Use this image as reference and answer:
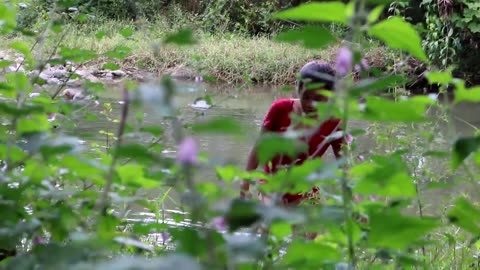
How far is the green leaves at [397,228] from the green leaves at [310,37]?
20 cm

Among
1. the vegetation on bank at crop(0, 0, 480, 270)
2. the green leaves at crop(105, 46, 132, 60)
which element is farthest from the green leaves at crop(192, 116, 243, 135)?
the green leaves at crop(105, 46, 132, 60)

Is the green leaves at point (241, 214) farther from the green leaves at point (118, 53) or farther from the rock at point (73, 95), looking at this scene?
the rock at point (73, 95)

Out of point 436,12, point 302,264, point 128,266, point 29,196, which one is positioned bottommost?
point 436,12

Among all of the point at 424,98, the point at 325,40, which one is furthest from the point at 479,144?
the point at 325,40

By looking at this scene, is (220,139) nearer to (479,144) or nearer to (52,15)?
(52,15)

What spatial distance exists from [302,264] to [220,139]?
16.6ft

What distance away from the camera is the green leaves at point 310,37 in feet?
2.75

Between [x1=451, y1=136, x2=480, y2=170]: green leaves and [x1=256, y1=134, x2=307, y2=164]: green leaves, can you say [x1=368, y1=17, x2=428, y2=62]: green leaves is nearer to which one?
[x1=451, y1=136, x2=480, y2=170]: green leaves

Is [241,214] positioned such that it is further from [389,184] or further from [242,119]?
[242,119]

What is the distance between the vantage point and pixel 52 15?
1.49 metres

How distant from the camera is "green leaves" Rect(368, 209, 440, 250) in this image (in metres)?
0.76

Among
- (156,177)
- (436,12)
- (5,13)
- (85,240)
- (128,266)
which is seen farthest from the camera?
(436,12)

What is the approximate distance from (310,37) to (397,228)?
0.23 meters

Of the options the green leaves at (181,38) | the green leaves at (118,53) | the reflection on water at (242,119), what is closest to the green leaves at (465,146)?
the green leaves at (181,38)
